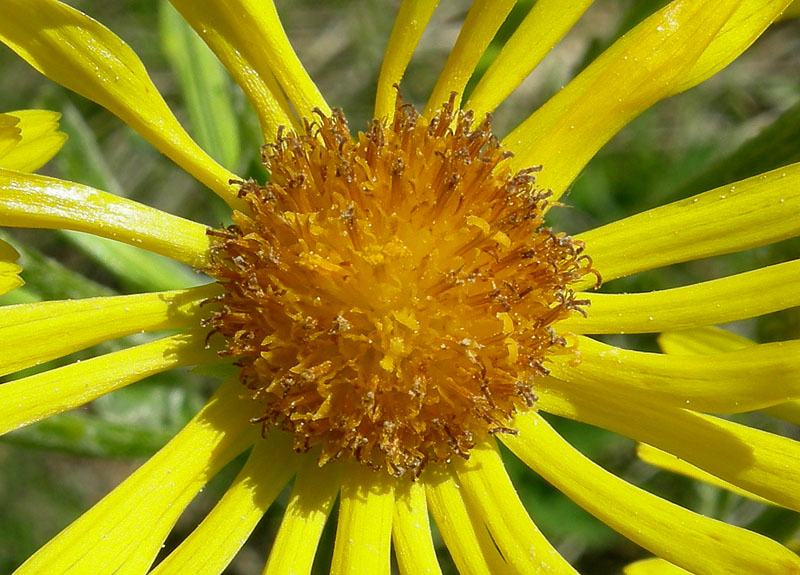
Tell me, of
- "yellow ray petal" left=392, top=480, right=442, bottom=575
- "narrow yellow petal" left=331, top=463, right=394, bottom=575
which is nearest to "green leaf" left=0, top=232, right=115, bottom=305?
"narrow yellow petal" left=331, top=463, right=394, bottom=575

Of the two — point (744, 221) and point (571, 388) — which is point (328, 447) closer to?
point (571, 388)

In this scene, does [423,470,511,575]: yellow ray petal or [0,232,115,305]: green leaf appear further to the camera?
[0,232,115,305]: green leaf

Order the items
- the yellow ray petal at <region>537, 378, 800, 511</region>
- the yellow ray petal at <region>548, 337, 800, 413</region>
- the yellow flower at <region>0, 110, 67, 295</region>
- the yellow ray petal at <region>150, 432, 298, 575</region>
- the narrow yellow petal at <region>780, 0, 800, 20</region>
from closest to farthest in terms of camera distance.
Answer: the yellow ray petal at <region>548, 337, 800, 413</region>, the yellow ray petal at <region>537, 378, 800, 511</region>, the yellow ray petal at <region>150, 432, 298, 575</region>, the yellow flower at <region>0, 110, 67, 295</region>, the narrow yellow petal at <region>780, 0, 800, 20</region>

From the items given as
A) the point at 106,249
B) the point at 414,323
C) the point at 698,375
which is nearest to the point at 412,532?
the point at 414,323

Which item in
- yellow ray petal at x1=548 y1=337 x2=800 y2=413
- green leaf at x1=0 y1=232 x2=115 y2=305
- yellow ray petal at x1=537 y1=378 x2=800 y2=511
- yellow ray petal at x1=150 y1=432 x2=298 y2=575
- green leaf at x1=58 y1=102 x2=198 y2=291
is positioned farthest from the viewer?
green leaf at x1=58 y1=102 x2=198 y2=291

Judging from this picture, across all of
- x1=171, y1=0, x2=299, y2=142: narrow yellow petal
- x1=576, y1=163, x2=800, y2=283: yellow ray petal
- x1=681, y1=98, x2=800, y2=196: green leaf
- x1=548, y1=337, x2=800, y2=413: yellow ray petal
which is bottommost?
x1=548, y1=337, x2=800, y2=413: yellow ray petal

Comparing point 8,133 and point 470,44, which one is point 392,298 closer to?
point 470,44

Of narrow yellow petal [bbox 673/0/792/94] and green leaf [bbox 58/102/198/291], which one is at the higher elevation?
green leaf [bbox 58/102/198/291]

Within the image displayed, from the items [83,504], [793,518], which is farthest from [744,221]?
[83,504]

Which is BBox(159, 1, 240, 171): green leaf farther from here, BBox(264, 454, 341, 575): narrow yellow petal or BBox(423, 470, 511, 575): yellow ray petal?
BBox(423, 470, 511, 575): yellow ray petal

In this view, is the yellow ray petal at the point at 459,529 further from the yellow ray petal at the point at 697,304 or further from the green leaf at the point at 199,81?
the green leaf at the point at 199,81
